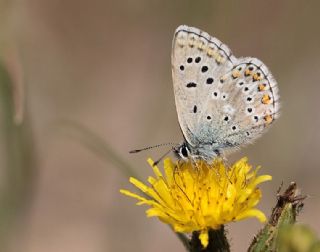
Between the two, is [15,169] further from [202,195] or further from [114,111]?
[114,111]

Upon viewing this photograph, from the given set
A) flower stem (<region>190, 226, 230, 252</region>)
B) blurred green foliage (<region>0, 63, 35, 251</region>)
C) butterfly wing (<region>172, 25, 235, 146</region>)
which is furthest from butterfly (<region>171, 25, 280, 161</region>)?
blurred green foliage (<region>0, 63, 35, 251</region>)

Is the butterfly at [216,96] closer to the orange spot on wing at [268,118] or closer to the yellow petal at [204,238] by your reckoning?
the orange spot on wing at [268,118]

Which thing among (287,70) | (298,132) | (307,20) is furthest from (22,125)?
(287,70)

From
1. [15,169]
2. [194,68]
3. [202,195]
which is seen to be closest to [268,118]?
[194,68]

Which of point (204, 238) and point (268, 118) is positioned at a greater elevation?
point (268, 118)

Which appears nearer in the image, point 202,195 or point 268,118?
point 202,195

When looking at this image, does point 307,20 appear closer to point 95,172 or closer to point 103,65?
point 95,172
